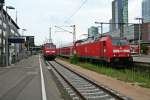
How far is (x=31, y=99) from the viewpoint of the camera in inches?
597

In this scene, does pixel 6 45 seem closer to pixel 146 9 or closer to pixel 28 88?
pixel 28 88

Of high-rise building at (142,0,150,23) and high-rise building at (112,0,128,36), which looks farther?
high-rise building at (142,0,150,23)

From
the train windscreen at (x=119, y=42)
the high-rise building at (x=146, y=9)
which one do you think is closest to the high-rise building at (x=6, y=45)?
the train windscreen at (x=119, y=42)

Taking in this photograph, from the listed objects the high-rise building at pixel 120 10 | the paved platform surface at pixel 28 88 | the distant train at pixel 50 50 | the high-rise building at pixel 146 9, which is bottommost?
the paved platform surface at pixel 28 88

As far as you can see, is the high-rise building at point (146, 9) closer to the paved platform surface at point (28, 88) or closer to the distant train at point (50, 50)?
the distant train at point (50, 50)

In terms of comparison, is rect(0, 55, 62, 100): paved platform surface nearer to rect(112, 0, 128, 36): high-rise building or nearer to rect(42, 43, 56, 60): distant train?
rect(112, 0, 128, 36): high-rise building

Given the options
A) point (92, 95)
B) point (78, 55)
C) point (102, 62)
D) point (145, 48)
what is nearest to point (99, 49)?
point (102, 62)

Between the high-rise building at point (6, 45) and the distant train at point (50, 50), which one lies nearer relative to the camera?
the high-rise building at point (6, 45)

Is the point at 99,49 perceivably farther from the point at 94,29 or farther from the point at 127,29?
the point at 127,29

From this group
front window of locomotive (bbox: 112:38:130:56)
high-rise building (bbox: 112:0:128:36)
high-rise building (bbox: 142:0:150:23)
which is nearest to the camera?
front window of locomotive (bbox: 112:38:130:56)

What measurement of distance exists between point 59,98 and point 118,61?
22027 mm

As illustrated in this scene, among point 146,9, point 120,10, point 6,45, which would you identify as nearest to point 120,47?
point 6,45

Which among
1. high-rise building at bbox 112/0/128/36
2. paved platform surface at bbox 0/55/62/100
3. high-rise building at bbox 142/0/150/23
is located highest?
high-rise building at bbox 142/0/150/23

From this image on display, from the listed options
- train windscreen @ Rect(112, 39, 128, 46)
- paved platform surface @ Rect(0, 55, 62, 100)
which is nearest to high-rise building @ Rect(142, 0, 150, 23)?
train windscreen @ Rect(112, 39, 128, 46)
